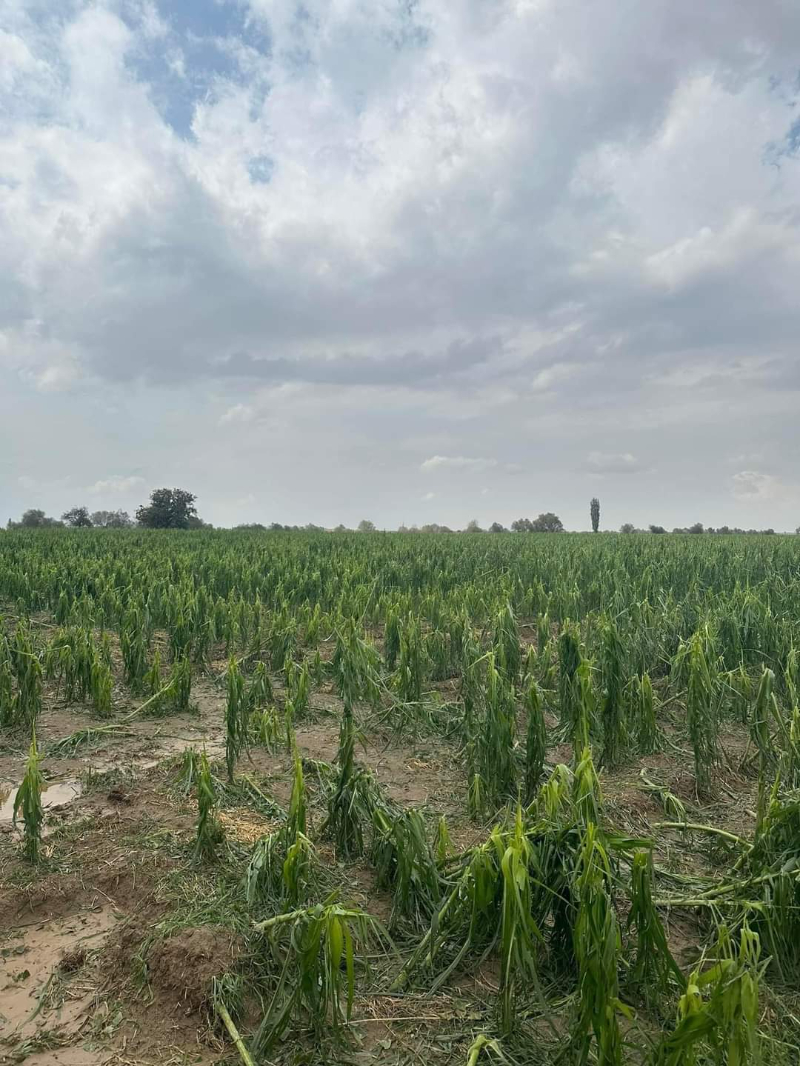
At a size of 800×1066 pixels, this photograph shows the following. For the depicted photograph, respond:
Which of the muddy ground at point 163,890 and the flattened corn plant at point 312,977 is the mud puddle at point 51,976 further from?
the flattened corn plant at point 312,977

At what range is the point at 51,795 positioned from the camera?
4.91 m

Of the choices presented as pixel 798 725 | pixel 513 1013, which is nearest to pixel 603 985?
pixel 513 1013

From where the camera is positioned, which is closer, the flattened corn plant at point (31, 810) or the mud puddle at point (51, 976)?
the mud puddle at point (51, 976)

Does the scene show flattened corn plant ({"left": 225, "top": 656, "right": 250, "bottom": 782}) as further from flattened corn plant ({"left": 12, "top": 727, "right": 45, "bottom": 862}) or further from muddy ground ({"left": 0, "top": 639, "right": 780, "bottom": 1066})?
flattened corn plant ({"left": 12, "top": 727, "right": 45, "bottom": 862})

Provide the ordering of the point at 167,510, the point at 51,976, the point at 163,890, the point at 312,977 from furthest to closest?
1. the point at 167,510
2. the point at 163,890
3. the point at 51,976
4. the point at 312,977

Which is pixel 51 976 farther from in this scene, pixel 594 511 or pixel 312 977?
pixel 594 511

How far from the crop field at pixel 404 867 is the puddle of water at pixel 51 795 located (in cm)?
3

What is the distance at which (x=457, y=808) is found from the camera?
462 cm

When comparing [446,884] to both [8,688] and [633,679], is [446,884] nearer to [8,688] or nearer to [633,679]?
[633,679]

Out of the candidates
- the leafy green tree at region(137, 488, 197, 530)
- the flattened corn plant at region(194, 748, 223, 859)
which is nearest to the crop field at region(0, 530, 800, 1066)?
the flattened corn plant at region(194, 748, 223, 859)

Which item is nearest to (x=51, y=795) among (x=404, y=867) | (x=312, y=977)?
(x=404, y=867)

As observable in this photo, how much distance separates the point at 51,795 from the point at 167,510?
2426 inches

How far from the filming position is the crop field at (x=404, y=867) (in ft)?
8.17

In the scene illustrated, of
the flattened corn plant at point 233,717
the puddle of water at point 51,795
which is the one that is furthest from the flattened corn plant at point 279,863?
the puddle of water at point 51,795
